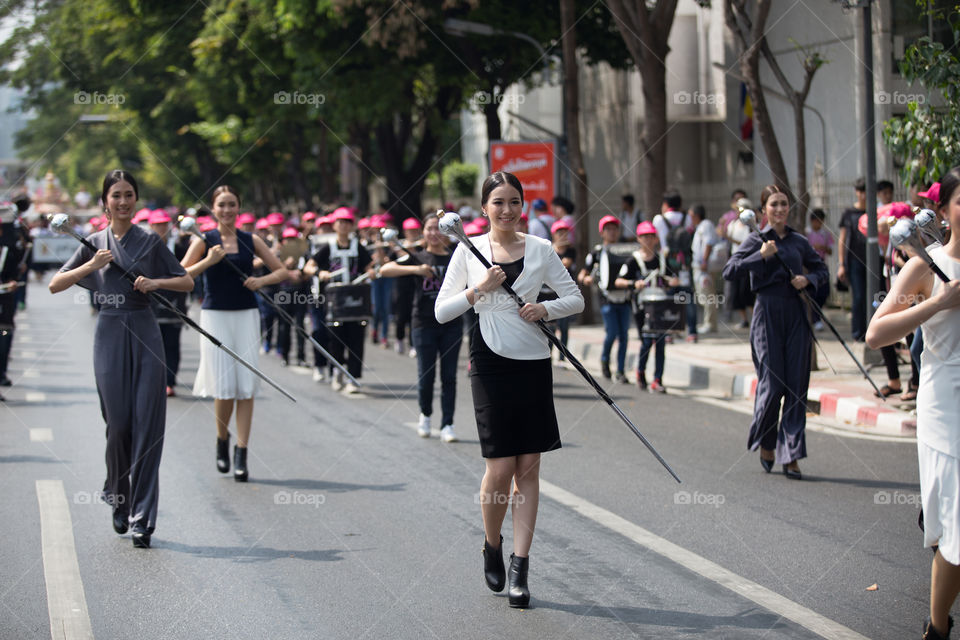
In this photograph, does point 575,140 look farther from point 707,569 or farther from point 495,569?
point 495,569

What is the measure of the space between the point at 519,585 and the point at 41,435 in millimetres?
6267

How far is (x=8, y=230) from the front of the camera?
1298 centimetres

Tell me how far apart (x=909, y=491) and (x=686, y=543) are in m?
2.01

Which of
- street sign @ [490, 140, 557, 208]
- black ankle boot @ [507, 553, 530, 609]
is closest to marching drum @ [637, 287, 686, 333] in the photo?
black ankle boot @ [507, 553, 530, 609]

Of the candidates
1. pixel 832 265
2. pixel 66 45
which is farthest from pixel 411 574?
pixel 66 45

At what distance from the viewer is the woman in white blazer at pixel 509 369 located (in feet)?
17.5

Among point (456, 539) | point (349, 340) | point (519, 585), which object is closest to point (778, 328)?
point (456, 539)

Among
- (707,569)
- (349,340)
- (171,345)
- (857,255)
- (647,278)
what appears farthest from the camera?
(857,255)

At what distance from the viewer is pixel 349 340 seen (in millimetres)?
12883

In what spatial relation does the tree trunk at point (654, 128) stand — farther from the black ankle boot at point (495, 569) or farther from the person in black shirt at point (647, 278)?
the black ankle boot at point (495, 569)

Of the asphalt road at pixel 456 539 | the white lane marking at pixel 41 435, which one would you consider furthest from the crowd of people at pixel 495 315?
the white lane marking at pixel 41 435

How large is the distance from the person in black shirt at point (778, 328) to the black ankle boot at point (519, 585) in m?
3.21

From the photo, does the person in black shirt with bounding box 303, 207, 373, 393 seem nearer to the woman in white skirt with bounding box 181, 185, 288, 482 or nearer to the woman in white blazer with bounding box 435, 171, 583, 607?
the woman in white skirt with bounding box 181, 185, 288, 482

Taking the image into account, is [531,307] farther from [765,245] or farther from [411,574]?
[765,245]
